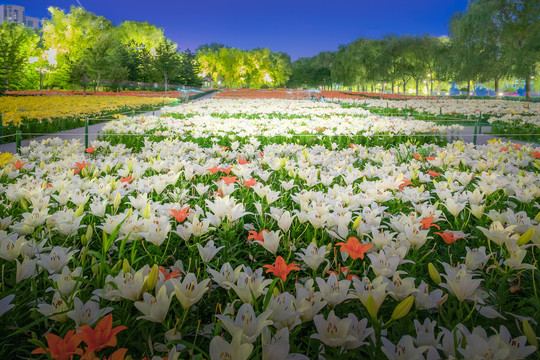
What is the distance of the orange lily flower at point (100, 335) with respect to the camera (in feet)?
3.38

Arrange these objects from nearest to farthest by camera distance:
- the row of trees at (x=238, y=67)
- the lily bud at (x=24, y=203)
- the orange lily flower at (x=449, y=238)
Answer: the orange lily flower at (x=449, y=238)
the lily bud at (x=24, y=203)
the row of trees at (x=238, y=67)

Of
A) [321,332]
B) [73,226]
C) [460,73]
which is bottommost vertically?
[321,332]

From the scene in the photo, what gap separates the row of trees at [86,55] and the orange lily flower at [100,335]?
32.8 meters

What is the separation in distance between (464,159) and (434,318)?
3.34 meters

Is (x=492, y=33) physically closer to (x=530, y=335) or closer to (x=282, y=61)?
(x=530, y=335)

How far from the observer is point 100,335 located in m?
1.06

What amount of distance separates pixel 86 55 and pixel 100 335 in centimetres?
4229

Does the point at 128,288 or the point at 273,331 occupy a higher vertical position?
the point at 128,288

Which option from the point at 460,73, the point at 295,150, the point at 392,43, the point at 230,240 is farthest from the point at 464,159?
the point at 392,43

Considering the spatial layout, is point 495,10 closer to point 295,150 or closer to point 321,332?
point 295,150

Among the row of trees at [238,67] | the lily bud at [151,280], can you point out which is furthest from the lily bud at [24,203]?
the row of trees at [238,67]

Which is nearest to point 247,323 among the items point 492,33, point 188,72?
point 492,33

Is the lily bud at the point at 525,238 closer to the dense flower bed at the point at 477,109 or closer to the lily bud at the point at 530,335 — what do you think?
the lily bud at the point at 530,335

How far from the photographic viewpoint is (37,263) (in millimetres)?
1605
